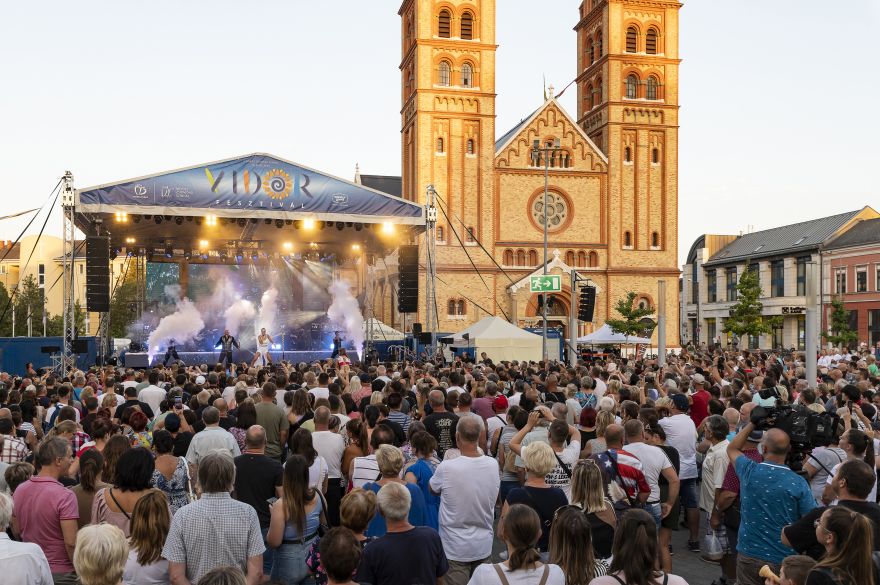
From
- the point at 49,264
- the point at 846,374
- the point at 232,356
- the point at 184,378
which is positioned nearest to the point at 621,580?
the point at 184,378

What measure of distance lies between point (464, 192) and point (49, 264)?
231ft

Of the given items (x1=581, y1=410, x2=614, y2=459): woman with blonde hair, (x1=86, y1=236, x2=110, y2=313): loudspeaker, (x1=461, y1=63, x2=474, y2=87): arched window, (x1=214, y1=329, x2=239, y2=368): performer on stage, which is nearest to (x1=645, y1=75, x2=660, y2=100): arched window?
(x1=461, y1=63, x2=474, y2=87): arched window

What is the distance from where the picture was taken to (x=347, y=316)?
3097 cm

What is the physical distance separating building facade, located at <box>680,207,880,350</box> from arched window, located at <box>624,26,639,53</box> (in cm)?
1834

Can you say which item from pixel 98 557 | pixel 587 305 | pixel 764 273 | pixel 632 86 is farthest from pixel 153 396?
pixel 764 273

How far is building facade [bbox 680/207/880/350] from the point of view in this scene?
55.9 meters

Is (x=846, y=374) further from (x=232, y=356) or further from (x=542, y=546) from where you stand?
(x=232, y=356)

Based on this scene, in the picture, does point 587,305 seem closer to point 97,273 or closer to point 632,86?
point 97,273

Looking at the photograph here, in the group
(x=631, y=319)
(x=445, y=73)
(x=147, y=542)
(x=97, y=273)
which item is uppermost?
(x=445, y=73)

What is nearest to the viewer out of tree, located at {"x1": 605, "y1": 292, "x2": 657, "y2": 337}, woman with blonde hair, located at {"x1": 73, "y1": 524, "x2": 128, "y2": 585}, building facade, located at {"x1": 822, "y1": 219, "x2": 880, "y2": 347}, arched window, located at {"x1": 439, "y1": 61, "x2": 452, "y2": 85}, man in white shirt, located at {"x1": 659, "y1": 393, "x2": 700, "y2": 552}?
woman with blonde hair, located at {"x1": 73, "y1": 524, "x2": 128, "y2": 585}

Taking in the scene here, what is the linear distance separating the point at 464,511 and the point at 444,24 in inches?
1599

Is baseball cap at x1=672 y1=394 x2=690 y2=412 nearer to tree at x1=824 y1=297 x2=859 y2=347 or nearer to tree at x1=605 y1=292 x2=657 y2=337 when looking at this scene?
tree at x1=605 y1=292 x2=657 y2=337

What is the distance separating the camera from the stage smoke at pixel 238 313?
30.8 m

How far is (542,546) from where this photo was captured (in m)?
5.96
